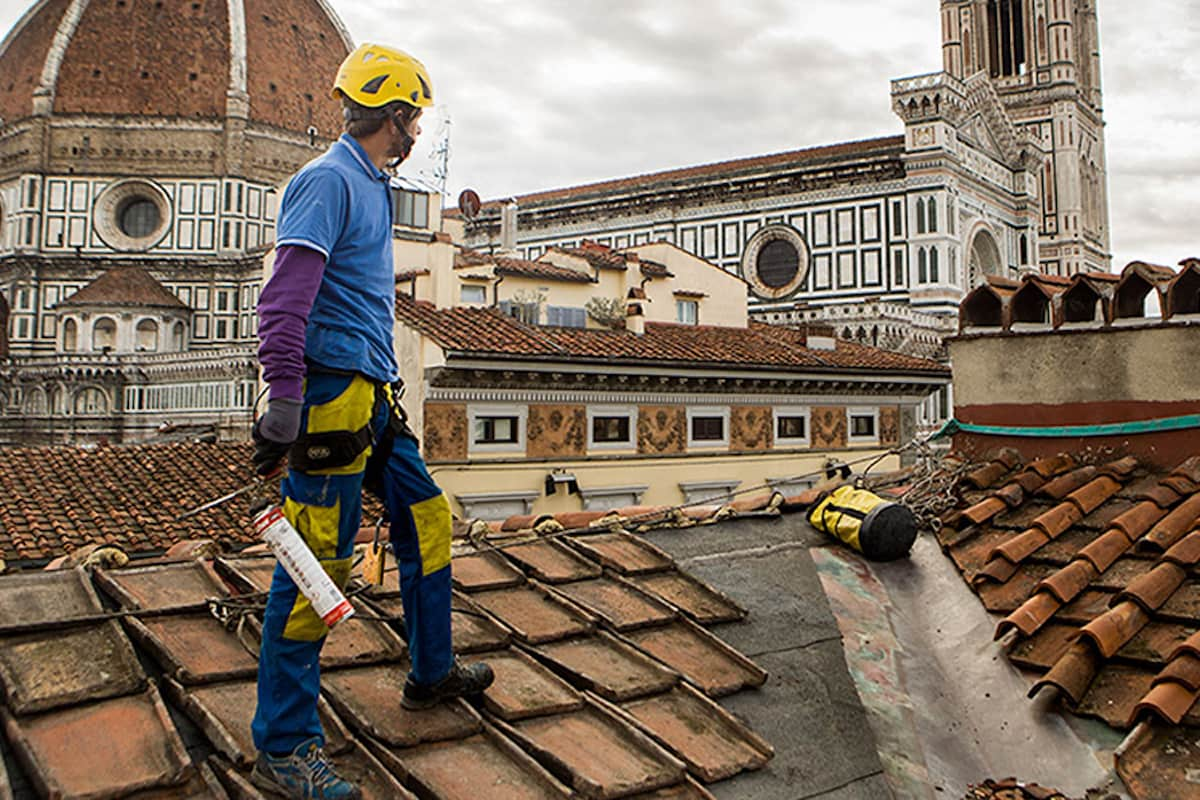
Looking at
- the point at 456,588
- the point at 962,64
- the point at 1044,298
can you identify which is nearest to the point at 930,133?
the point at 962,64

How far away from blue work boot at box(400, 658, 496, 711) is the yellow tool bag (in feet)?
7.32

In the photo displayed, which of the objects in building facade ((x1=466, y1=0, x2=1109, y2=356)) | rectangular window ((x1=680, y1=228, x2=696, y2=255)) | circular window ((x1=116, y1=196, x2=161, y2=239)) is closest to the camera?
building facade ((x1=466, y1=0, x2=1109, y2=356))

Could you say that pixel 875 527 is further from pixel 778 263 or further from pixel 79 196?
pixel 79 196

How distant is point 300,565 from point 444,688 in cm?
62

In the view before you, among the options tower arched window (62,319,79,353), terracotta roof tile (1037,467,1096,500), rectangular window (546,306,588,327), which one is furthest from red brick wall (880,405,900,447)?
tower arched window (62,319,79,353)

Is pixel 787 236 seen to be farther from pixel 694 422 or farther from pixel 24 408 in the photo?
pixel 24 408

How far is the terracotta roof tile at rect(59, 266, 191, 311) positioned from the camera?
157 feet

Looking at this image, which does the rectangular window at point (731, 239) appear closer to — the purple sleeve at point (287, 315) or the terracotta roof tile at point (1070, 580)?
the terracotta roof tile at point (1070, 580)

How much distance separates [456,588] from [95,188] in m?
58.2

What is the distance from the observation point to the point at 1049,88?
60094 mm

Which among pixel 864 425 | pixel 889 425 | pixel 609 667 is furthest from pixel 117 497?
pixel 889 425

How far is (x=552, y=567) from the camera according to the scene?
4.17 metres

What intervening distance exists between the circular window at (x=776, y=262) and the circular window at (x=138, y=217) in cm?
3272

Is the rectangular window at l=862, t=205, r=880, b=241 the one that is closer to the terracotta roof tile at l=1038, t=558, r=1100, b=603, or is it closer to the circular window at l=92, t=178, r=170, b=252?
the circular window at l=92, t=178, r=170, b=252
